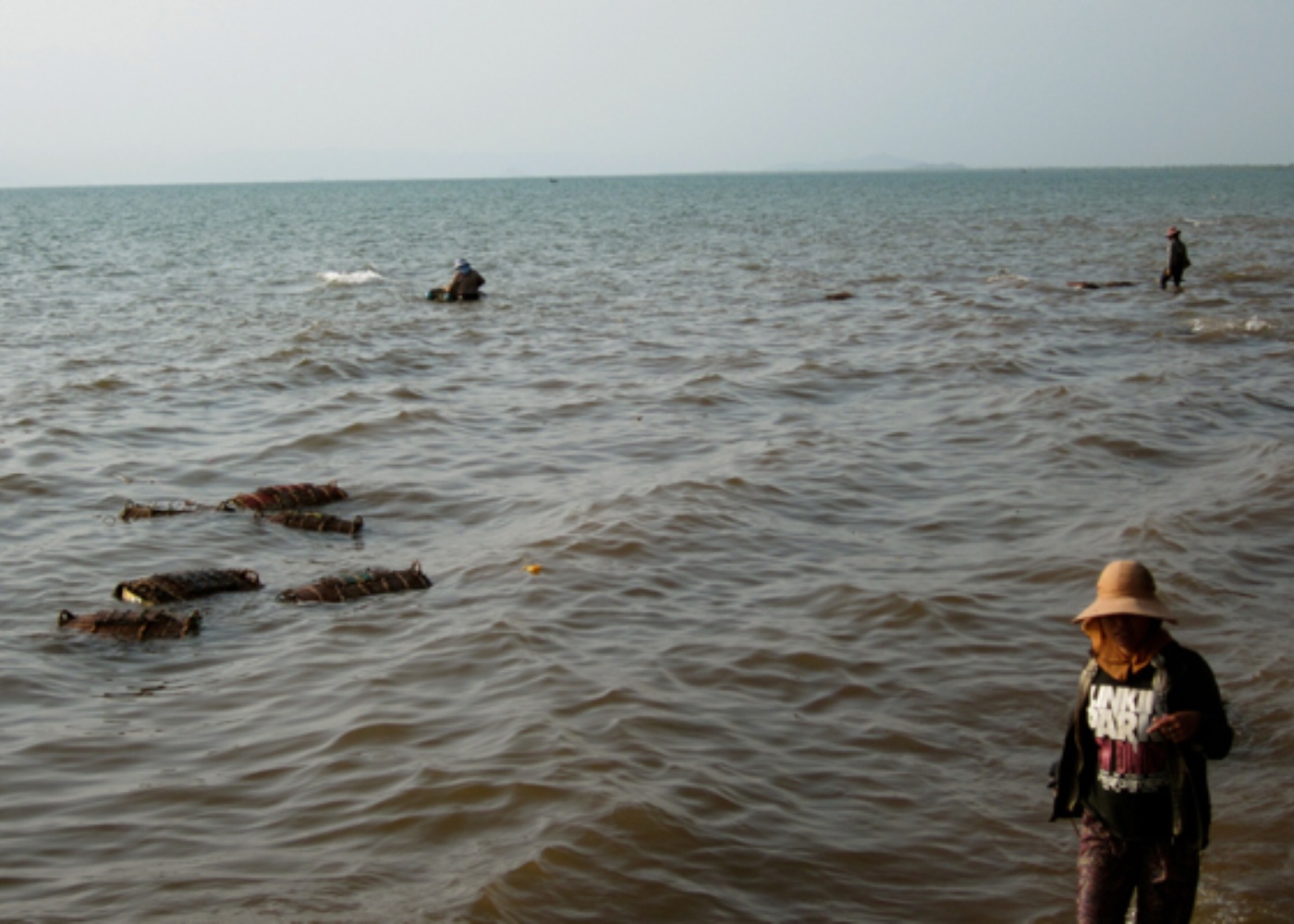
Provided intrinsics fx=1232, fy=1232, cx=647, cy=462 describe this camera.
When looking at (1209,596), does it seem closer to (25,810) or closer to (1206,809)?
(1206,809)

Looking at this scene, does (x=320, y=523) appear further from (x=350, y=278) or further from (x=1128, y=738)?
(x=350, y=278)

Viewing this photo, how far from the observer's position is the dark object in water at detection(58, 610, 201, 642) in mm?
8023

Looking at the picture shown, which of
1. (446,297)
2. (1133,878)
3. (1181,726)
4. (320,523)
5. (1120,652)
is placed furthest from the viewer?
(446,297)

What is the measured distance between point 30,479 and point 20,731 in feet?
20.4

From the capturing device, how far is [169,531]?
10.5 m

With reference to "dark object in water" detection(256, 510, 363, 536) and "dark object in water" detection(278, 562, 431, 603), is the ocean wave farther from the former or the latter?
"dark object in water" detection(278, 562, 431, 603)

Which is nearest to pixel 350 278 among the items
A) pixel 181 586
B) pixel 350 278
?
pixel 350 278

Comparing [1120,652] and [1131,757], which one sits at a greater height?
[1120,652]

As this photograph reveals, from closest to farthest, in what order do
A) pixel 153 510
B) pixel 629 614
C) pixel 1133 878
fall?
1. pixel 1133 878
2. pixel 629 614
3. pixel 153 510

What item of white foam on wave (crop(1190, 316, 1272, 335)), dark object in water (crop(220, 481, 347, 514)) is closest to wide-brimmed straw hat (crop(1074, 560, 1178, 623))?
dark object in water (crop(220, 481, 347, 514))

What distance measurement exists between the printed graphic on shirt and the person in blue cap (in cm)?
2425

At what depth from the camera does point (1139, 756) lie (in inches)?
154

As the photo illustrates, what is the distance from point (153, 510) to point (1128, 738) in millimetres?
9063

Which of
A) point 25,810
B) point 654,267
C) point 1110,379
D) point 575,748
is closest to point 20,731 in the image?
point 25,810
